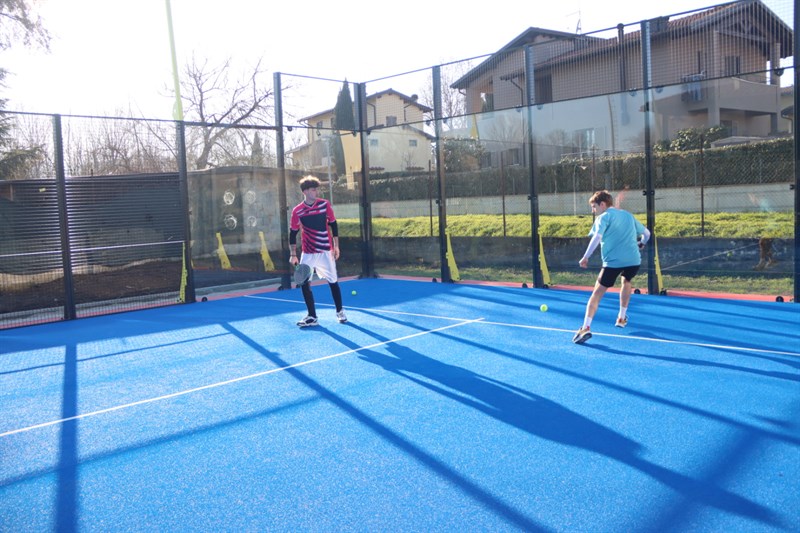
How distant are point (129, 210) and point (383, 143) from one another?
18.4 ft

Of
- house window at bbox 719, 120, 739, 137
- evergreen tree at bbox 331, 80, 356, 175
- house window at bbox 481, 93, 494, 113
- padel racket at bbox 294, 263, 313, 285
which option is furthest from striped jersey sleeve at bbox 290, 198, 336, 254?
house window at bbox 719, 120, 739, 137

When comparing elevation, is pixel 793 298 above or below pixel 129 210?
below

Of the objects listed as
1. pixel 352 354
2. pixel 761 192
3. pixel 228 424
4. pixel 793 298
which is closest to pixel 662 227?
pixel 761 192

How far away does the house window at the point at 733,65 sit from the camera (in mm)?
9336

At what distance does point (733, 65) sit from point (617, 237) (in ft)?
13.0

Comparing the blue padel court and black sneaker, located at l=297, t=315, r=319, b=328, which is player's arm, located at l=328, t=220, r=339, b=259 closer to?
black sneaker, located at l=297, t=315, r=319, b=328

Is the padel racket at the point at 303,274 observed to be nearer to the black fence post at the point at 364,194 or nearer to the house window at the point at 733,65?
the black fence post at the point at 364,194

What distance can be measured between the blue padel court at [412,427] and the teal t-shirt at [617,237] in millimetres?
908

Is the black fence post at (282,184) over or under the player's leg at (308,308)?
over

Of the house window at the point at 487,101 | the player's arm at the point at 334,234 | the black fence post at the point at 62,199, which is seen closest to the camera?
the player's arm at the point at 334,234

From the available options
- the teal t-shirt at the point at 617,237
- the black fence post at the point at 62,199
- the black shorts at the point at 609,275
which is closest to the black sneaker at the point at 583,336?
the black shorts at the point at 609,275

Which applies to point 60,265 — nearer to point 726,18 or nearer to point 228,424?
point 228,424

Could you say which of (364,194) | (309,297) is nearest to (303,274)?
(309,297)

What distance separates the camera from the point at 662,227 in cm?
1323
